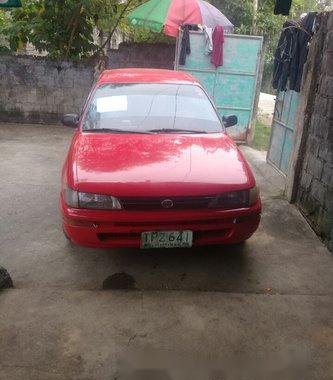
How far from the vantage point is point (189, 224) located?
3.50m

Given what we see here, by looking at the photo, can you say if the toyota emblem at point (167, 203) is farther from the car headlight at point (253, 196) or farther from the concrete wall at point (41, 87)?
the concrete wall at point (41, 87)

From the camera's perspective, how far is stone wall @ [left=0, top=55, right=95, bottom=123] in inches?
368

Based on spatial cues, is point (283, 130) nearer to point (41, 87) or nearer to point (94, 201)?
point (94, 201)

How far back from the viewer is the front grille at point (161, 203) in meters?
3.40

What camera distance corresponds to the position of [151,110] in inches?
183

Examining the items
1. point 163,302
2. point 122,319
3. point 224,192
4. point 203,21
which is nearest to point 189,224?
point 224,192

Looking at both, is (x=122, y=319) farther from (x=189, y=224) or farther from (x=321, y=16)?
(x=321, y=16)

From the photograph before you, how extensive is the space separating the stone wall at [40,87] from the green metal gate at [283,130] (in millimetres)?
4583

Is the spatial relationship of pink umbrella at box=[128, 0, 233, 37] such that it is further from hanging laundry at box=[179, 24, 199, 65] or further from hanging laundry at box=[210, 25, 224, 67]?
hanging laundry at box=[210, 25, 224, 67]

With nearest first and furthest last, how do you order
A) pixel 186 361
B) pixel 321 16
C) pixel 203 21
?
pixel 186 361
pixel 321 16
pixel 203 21

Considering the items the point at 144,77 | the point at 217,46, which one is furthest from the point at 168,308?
the point at 217,46

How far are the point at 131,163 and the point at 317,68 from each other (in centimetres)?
280

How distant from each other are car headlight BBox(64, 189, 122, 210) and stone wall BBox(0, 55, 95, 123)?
6690 millimetres

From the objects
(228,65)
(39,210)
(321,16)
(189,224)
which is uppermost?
(321,16)
